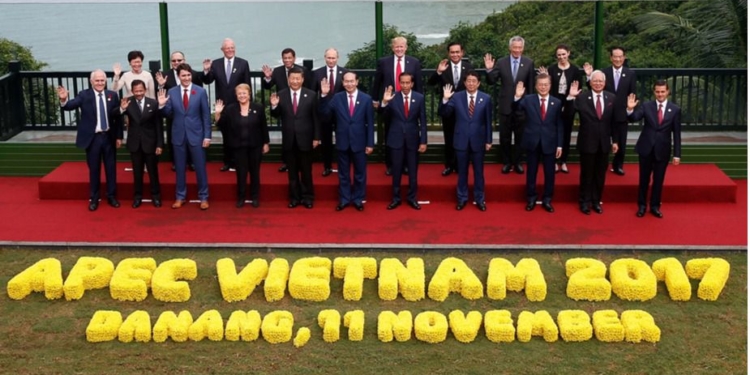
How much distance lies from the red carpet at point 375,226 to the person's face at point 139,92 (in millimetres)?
1398

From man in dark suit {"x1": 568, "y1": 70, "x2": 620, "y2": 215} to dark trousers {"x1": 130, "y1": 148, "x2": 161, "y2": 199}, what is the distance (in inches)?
204

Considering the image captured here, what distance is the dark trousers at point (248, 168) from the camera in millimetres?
12492

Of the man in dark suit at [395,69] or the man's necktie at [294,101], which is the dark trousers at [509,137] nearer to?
the man in dark suit at [395,69]

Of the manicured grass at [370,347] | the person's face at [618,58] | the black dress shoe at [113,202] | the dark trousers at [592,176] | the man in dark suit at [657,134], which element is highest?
the person's face at [618,58]

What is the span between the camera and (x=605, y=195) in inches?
504

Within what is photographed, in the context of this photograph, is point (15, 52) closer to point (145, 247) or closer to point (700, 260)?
point (145, 247)

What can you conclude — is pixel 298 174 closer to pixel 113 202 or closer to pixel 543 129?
pixel 113 202

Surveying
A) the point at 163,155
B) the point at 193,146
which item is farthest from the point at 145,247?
the point at 163,155

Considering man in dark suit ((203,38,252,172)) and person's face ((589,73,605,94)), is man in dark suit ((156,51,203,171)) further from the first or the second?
person's face ((589,73,605,94))

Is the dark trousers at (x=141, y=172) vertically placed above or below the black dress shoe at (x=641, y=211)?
above

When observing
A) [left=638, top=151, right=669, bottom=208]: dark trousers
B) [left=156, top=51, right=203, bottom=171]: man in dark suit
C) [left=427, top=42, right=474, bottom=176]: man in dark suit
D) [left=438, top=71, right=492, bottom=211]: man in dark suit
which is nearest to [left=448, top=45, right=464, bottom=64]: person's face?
[left=427, top=42, right=474, bottom=176]: man in dark suit

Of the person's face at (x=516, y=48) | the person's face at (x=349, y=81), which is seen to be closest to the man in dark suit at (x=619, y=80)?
the person's face at (x=516, y=48)

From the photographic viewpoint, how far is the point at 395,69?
12914 millimetres

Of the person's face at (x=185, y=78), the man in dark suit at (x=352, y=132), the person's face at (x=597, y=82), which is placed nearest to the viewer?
the person's face at (x=597, y=82)
